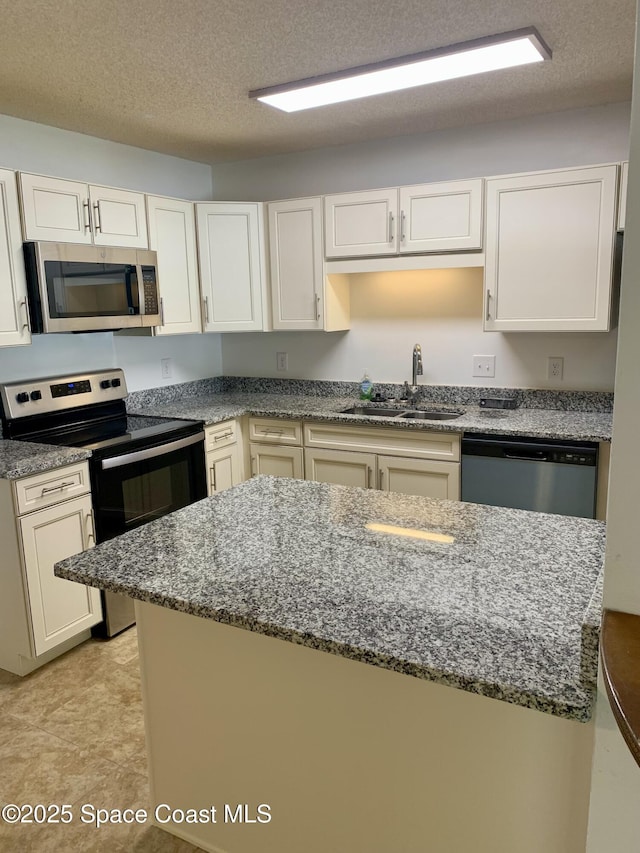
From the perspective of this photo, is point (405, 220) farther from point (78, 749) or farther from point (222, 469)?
point (78, 749)

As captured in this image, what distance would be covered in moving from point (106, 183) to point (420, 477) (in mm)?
2421

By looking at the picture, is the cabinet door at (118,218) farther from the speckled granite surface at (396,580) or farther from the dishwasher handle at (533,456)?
the dishwasher handle at (533,456)

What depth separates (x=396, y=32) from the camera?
86.5 inches

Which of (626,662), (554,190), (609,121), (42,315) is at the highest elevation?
(609,121)

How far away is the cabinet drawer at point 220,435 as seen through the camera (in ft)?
11.7

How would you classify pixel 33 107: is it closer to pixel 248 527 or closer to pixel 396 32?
pixel 396 32

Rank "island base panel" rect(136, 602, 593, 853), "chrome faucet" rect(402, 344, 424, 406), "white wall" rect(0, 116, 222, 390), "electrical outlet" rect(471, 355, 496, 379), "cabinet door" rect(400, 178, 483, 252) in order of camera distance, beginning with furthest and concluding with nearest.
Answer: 1. "chrome faucet" rect(402, 344, 424, 406)
2. "electrical outlet" rect(471, 355, 496, 379)
3. "cabinet door" rect(400, 178, 483, 252)
4. "white wall" rect(0, 116, 222, 390)
5. "island base panel" rect(136, 602, 593, 853)

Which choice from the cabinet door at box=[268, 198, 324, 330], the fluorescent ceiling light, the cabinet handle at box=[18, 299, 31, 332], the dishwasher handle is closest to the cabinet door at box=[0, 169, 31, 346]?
the cabinet handle at box=[18, 299, 31, 332]

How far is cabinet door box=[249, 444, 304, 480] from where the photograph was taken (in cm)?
372

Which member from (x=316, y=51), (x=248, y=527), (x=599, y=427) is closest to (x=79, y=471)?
(x=248, y=527)

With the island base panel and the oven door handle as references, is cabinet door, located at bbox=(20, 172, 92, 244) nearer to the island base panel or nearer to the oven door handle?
the oven door handle

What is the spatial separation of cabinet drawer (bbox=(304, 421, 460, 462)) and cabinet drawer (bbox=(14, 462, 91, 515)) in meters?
1.31

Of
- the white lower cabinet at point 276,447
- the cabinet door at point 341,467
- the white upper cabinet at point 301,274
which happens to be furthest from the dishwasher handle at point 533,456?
the white upper cabinet at point 301,274

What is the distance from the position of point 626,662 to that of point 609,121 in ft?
10.3
